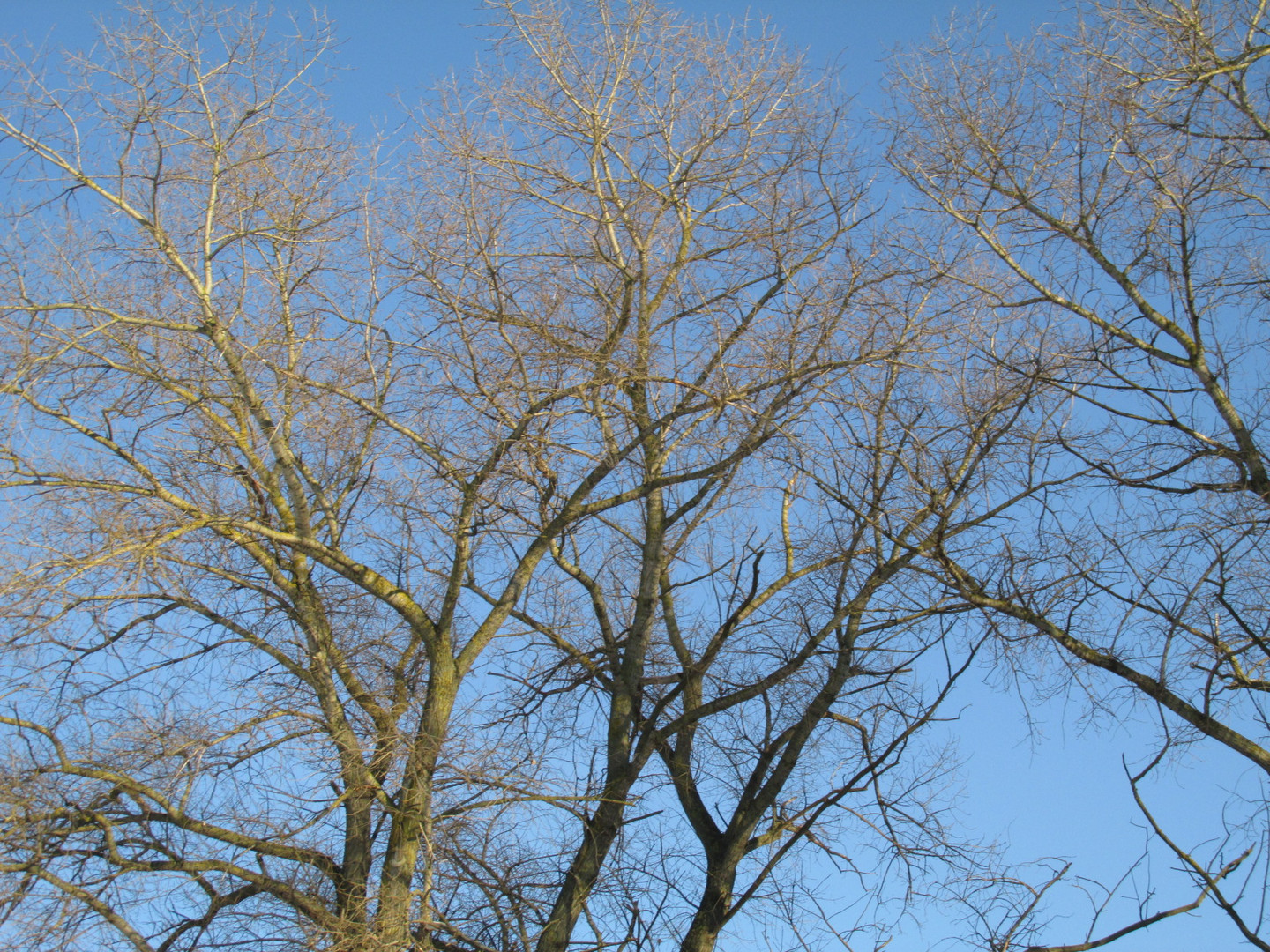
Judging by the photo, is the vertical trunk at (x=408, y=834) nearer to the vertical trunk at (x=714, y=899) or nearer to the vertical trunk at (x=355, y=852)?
the vertical trunk at (x=355, y=852)

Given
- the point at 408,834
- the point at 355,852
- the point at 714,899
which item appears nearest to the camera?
the point at 408,834

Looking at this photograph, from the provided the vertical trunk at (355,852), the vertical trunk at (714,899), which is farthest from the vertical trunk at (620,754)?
the vertical trunk at (355,852)

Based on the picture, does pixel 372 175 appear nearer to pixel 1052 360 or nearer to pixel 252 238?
pixel 252 238

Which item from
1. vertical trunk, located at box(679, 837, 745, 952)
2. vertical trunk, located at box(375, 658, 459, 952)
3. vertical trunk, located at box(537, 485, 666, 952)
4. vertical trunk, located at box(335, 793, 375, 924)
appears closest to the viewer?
vertical trunk, located at box(375, 658, 459, 952)

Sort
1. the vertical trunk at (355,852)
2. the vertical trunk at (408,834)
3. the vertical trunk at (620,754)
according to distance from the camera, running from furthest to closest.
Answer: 1. the vertical trunk at (620,754)
2. the vertical trunk at (355,852)
3. the vertical trunk at (408,834)

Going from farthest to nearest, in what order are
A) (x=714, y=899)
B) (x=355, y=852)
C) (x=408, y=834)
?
(x=714, y=899), (x=355, y=852), (x=408, y=834)

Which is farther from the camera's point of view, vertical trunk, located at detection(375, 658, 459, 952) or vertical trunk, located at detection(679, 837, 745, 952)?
vertical trunk, located at detection(679, 837, 745, 952)

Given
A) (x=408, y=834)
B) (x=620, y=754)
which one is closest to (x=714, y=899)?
(x=620, y=754)

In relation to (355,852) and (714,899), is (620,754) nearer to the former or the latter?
(714,899)

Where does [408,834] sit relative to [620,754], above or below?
below

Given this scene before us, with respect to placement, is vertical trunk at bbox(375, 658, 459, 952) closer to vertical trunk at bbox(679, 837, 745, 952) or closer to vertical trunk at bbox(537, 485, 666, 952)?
vertical trunk at bbox(537, 485, 666, 952)

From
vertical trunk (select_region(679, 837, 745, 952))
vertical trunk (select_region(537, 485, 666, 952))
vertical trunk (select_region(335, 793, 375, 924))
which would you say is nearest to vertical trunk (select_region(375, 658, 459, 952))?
vertical trunk (select_region(335, 793, 375, 924))

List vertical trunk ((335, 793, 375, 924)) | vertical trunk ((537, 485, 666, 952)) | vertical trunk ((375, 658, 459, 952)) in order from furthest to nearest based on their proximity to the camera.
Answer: vertical trunk ((537, 485, 666, 952)) < vertical trunk ((335, 793, 375, 924)) < vertical trunk ((375, 658, 459, 952))

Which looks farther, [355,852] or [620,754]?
[620,754]
